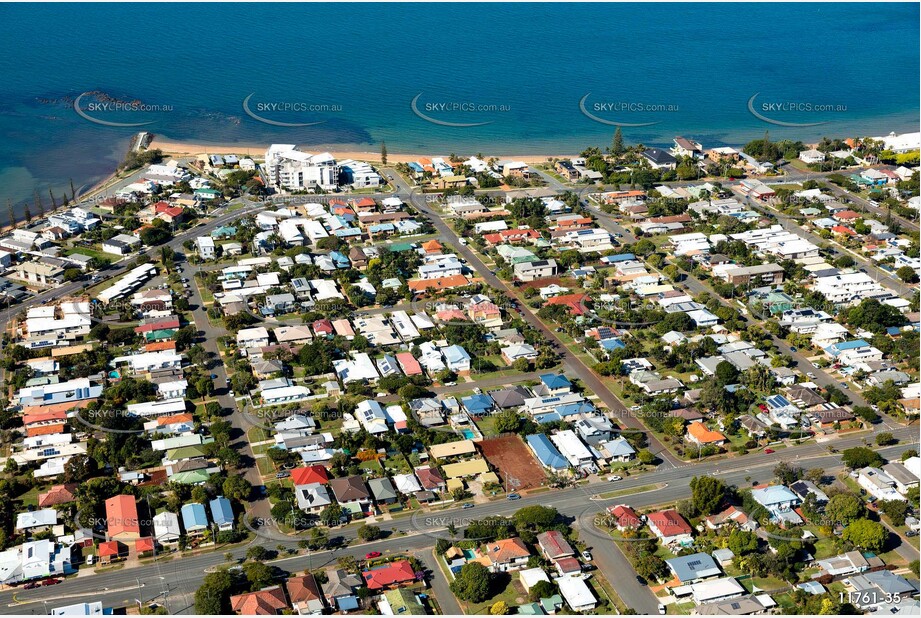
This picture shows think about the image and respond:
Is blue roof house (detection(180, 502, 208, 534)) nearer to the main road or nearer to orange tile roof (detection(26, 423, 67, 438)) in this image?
the main road

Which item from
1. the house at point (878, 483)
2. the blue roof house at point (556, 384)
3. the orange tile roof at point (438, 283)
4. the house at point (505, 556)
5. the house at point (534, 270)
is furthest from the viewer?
the house at point (534, 270)

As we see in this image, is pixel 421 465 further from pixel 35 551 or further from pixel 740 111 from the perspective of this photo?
pixel 740 111

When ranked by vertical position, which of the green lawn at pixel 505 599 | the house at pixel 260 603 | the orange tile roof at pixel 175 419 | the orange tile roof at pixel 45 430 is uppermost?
the orange tile roof at pixel 45 430

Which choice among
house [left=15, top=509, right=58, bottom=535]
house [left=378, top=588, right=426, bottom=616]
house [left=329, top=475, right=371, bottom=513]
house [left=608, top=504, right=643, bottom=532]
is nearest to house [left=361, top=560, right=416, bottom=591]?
house [left=378, top=588, right=426, bottom=616]

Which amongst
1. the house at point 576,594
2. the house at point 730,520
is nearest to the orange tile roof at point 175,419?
the house at point 576,594

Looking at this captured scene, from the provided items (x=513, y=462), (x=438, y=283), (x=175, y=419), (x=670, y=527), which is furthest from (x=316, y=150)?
(x=670, y=527)

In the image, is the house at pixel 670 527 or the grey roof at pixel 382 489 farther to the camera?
the grey roof at pixel 382 489

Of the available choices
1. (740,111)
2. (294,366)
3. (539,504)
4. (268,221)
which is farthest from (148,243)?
(740,111)

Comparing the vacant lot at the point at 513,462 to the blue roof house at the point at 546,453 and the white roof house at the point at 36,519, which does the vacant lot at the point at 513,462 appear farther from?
the white roof house at the point at 36,519
